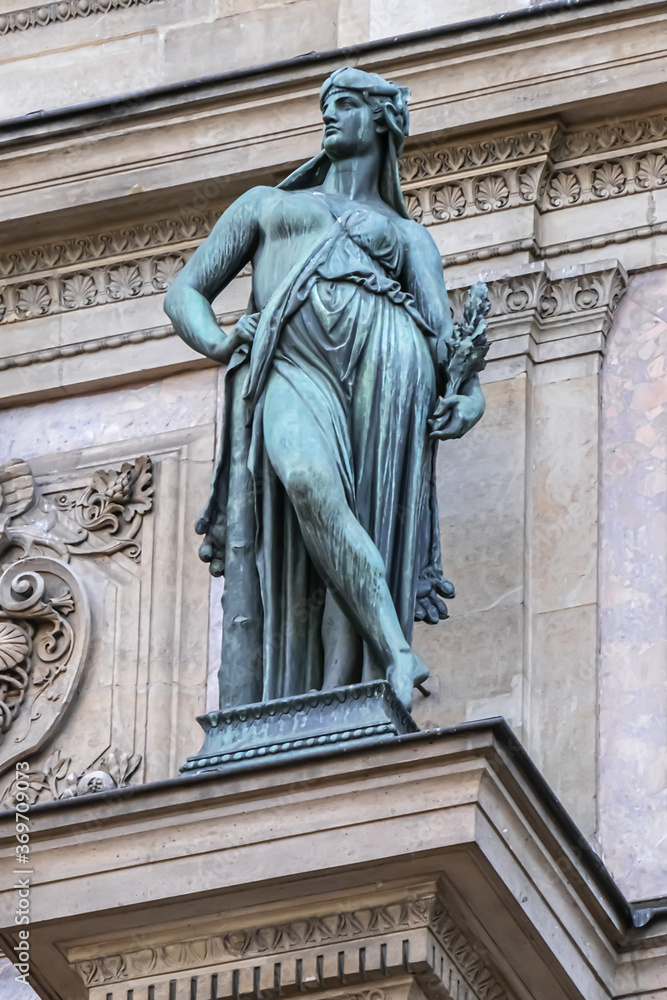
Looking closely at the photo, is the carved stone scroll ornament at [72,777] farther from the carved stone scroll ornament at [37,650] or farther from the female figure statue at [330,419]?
the female figure statue at [330,419]

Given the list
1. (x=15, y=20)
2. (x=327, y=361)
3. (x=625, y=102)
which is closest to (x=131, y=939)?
(x=327, y=361)

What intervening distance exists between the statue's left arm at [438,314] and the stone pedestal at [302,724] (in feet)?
2.76

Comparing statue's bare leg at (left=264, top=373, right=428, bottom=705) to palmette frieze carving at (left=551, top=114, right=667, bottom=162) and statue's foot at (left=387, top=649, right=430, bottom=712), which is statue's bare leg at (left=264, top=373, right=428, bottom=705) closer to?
statue's foot at (left=387, top=649, right=430, bottom=712)

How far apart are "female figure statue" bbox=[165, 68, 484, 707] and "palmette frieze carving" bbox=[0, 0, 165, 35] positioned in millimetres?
2188

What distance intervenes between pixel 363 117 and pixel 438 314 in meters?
0.58

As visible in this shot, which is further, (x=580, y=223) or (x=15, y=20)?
(x=15, y=20)

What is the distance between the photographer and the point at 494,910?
349 inches

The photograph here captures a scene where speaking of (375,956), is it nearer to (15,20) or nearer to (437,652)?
(437,652)

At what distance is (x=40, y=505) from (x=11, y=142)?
1166 millimetres

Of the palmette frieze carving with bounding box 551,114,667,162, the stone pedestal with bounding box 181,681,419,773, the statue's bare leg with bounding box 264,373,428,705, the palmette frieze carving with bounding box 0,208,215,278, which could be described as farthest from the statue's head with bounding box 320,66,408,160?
the stone pedestal with bounding box 181,681,419,773

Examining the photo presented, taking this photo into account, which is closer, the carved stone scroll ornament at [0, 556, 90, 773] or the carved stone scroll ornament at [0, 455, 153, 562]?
the carved stone scroll ornament at [0, 556, 90, 773]

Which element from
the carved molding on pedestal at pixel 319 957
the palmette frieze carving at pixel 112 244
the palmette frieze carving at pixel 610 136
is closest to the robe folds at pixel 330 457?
the carved molding on pedestal at pixel 319 957

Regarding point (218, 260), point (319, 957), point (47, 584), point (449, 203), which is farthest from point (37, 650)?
point (319, 957)

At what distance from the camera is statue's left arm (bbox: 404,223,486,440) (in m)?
9.59
